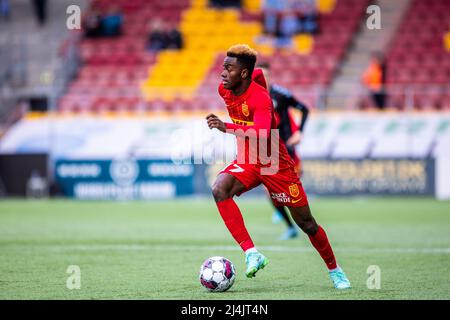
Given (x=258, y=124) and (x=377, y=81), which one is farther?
(x=377, y=81)

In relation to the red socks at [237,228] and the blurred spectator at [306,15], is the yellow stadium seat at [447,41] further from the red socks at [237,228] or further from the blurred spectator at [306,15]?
the red socks at [237,228]

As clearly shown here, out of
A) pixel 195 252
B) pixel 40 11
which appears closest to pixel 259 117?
pixel 195 252

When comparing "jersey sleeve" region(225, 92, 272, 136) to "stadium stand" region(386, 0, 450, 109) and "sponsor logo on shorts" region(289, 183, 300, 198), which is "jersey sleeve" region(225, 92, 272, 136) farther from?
"stadium stand" region(386, 0, 450, 109)

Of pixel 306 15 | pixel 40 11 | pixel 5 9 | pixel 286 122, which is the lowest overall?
pixel 286 122

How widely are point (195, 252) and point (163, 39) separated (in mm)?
18384

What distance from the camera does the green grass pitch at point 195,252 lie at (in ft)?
26.2

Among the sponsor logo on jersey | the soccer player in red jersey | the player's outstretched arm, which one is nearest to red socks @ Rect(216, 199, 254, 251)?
the soccer player in red jersey

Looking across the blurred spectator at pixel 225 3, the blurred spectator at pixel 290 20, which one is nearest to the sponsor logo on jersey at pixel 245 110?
the blurred spectator at pixel 290 20

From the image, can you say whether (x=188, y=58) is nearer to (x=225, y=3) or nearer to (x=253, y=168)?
(x=225, y=3)

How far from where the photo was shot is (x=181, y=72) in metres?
28.2

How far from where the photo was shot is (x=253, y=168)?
841 centimetres

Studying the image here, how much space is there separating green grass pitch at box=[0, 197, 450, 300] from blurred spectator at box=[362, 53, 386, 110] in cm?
396
